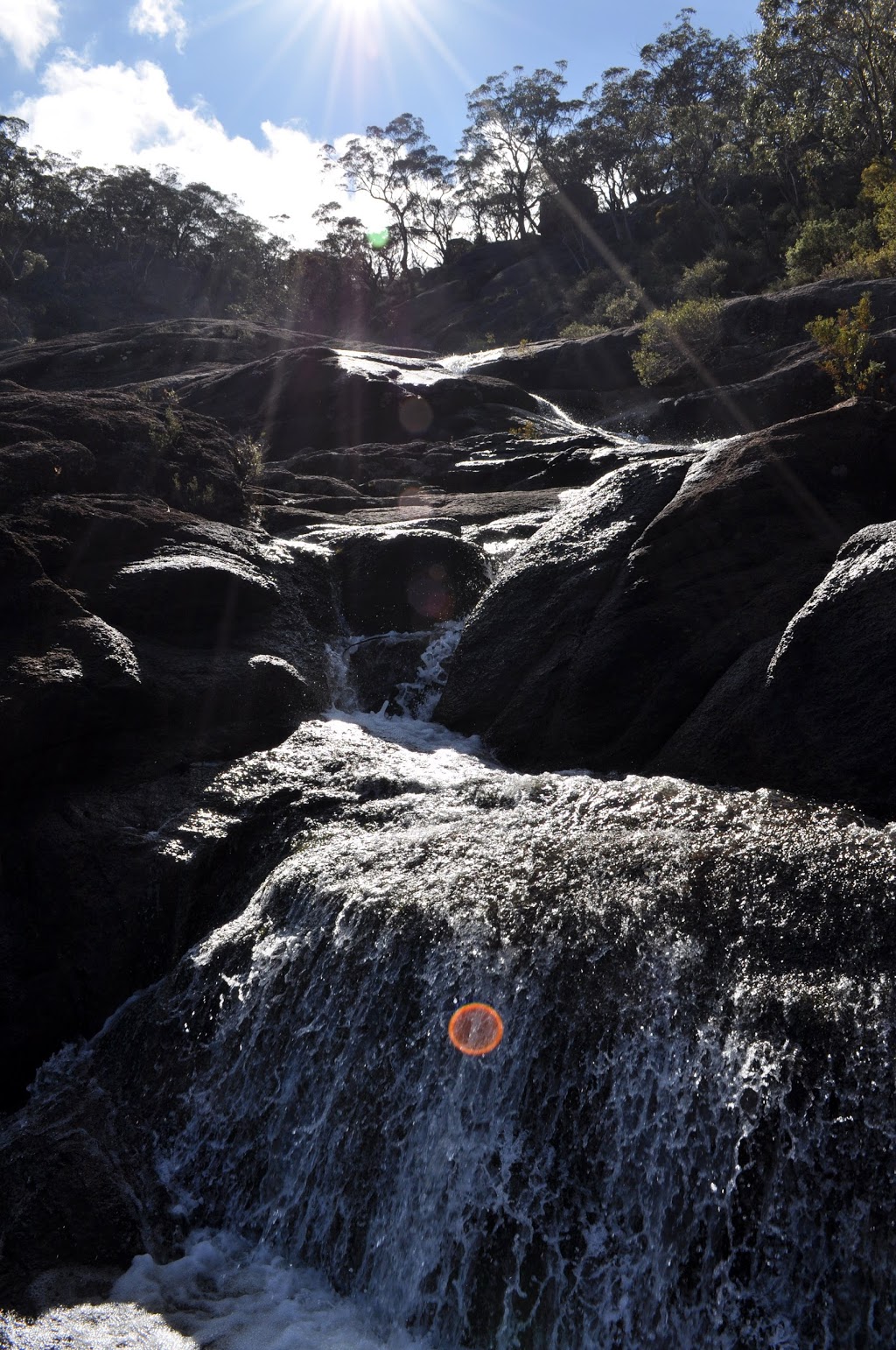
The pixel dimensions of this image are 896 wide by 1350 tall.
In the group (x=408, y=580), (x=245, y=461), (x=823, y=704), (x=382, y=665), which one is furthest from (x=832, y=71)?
(x=823, y=704)

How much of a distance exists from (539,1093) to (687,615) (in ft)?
14.6

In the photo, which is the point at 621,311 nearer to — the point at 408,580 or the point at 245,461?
the point at 245,461

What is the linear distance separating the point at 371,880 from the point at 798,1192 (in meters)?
3.09

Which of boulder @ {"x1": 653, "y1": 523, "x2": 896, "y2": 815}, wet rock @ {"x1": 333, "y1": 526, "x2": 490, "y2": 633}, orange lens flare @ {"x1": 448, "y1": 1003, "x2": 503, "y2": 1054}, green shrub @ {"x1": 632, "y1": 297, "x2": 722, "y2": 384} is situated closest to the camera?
orange lens flare @ {"x1": 448, "y1": 1003, "x2": 503, "y2": 1054}

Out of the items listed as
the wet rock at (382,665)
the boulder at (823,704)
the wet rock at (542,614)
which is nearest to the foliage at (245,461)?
the wet rock at (382,665)

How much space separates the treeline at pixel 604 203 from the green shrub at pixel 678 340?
3.24 meters

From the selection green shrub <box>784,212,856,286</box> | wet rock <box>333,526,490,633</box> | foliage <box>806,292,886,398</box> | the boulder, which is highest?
green shrub <box>784,212,856,286</box>

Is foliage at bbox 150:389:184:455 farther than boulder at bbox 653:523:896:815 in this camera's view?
Yes

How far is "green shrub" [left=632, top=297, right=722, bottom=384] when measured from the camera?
22188 millimetres

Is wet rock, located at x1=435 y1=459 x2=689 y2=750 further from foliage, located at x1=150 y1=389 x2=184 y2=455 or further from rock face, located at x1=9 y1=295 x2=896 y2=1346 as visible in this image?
foliage, located at x1=150 y1=389 x2=184 y2=455

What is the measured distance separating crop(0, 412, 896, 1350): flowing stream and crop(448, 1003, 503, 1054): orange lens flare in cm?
6

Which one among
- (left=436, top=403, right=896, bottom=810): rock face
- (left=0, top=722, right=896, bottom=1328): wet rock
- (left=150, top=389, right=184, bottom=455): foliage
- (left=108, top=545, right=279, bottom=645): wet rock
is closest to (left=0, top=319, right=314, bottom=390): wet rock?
(left=150, top=389, right=184, bottom=455): foliage

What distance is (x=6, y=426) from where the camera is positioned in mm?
10930

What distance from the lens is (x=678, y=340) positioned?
2252cm
